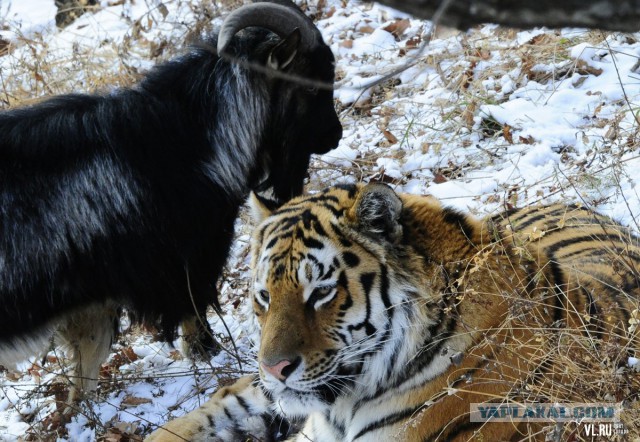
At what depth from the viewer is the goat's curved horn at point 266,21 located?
543cm

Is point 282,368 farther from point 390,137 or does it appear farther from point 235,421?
point 390,137

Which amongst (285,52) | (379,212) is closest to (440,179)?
(285,52)

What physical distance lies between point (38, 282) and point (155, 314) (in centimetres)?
82

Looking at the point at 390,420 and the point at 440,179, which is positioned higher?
the point at 390,420

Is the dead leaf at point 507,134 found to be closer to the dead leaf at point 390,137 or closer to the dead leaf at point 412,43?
the dead leaf at point 390,137

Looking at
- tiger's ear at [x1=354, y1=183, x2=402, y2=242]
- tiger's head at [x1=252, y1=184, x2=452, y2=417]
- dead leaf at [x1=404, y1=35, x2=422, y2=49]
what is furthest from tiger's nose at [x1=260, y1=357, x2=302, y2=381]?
dead leaf at [x1=404, y1=35, x2=422, y2=49]

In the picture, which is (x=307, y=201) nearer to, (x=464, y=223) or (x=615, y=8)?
(x=464, y=223)

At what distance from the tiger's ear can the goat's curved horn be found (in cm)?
202

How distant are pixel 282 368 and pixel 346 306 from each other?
379 millimetres

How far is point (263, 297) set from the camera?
3812 millimetres

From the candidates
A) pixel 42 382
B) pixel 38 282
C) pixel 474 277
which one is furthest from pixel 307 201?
pixel 42 382

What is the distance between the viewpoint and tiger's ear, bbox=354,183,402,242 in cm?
366

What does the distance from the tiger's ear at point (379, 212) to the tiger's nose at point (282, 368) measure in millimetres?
643

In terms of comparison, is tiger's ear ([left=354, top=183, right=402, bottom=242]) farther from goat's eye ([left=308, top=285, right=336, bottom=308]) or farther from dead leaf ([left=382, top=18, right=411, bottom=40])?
dead leaf ([left=382, top=18, right=411, bottom=40])
